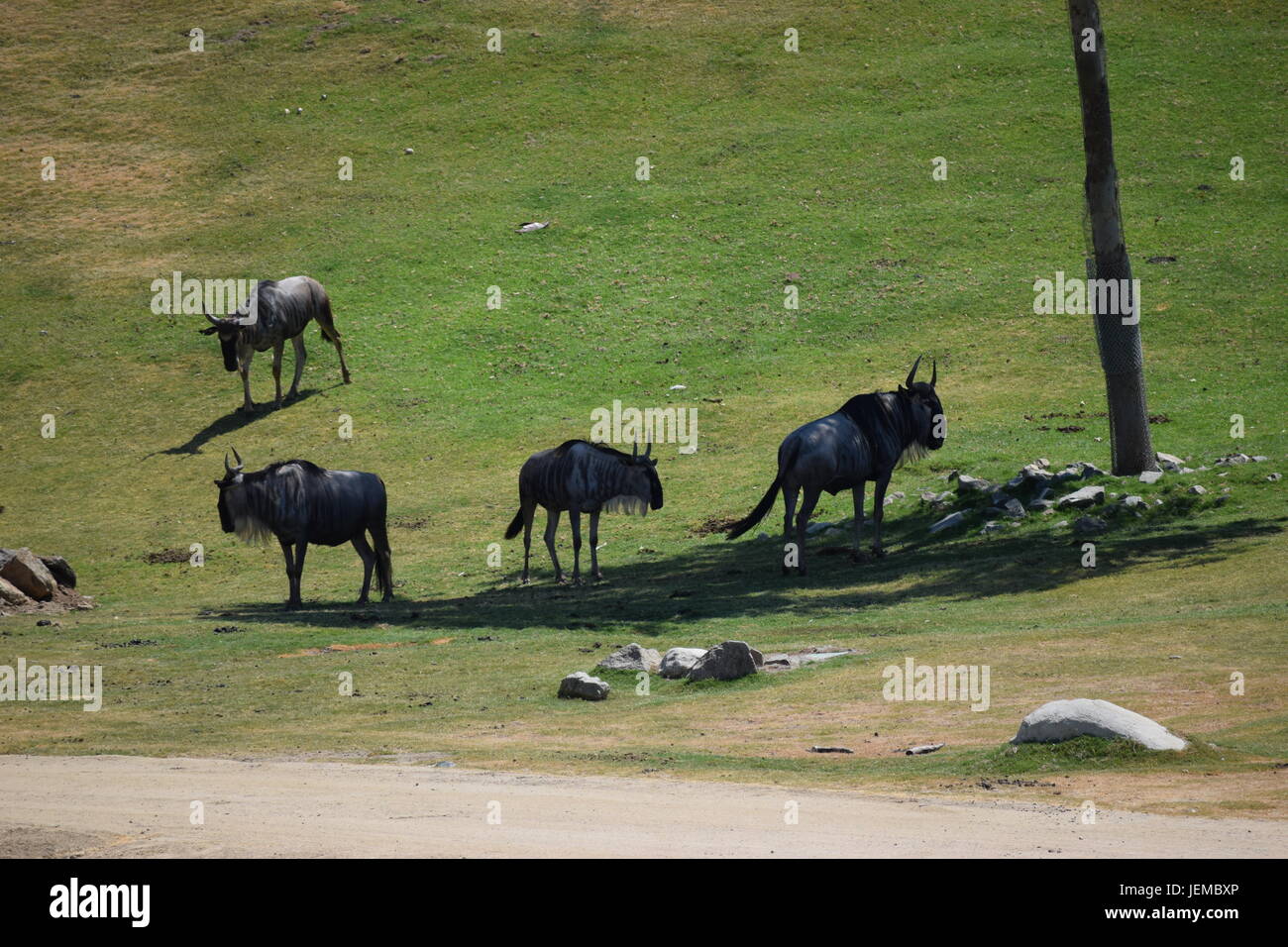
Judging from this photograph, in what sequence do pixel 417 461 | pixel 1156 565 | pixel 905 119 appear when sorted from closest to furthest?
pixel 1156 565, pixel 417 461, pixel 905 119

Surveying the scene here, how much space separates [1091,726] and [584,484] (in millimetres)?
14783

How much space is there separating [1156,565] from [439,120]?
4251 centimetres

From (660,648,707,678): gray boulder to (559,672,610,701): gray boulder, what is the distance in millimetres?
1058

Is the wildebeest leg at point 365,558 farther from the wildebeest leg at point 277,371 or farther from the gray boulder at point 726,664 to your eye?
the wildebeest leg at point 277,371

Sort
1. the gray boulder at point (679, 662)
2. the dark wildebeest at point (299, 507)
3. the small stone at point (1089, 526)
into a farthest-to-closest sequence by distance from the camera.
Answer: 1. the small stone at point (1089, 526)
2. the dark wildebeest at point (299, 507)
3. the gray boulder at point (679, 662)

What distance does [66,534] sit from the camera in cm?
3488

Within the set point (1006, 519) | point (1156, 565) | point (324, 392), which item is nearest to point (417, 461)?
point (324, 392)

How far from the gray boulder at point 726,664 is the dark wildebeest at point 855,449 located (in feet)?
26.5

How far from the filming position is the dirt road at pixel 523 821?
466 inches

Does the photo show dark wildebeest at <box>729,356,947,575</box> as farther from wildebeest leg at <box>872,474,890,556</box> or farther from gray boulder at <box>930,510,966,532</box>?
gray boulder at <box>930,510,966,532</box>

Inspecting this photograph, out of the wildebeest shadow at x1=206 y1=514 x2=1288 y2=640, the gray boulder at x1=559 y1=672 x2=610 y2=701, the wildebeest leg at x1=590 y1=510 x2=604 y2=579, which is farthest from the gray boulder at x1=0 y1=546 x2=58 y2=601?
the gray boulder at x1=559 y1=672 x2=610 y2=701

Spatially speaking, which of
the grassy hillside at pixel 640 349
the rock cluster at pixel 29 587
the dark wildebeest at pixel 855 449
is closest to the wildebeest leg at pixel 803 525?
the dark wildebeest at pixel 855 449
